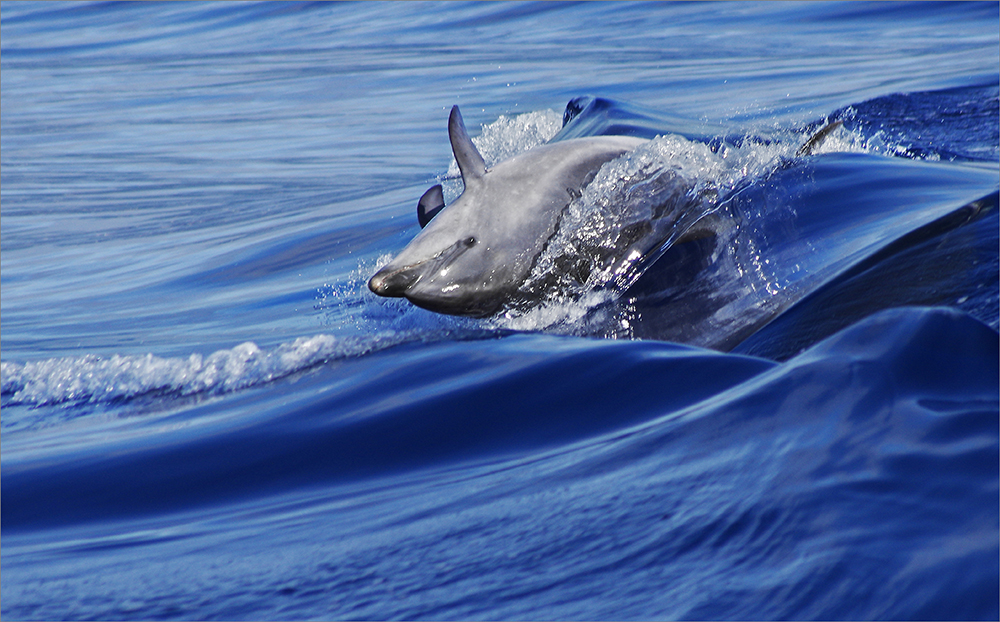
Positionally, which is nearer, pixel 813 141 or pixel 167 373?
pixel 167 373

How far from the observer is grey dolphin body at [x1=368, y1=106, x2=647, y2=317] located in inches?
216

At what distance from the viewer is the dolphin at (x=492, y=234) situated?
216 inches

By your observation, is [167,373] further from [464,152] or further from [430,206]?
[430,206]

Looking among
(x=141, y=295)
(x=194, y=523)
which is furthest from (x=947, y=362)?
(x=141, y=295)

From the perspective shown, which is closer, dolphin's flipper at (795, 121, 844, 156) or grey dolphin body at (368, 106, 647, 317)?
grey dolphin body at (368, 106, 647, 317)

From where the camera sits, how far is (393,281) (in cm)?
545

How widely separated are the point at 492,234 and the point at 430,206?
3.15 ft

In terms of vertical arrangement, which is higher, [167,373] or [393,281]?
[393,281]

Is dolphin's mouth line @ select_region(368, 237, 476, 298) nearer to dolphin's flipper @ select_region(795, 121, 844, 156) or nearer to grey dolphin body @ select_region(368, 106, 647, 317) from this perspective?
grey dolphin body @ select_region(368, 106, 647, 317)

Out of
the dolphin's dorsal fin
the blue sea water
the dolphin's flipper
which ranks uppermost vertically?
the dolphin's dorsal fin

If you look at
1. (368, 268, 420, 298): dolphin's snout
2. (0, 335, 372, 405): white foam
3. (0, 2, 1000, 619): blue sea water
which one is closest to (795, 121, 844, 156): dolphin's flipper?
(0, 2, 1000, 619): blue sea water

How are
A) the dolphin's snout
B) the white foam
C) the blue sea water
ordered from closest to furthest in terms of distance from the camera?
the blue sea water < the white foam < the dolphin's snout

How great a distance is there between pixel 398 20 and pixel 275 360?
73.3 feet

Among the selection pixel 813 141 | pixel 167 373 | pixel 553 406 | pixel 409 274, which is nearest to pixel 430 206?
pixel 409 274
